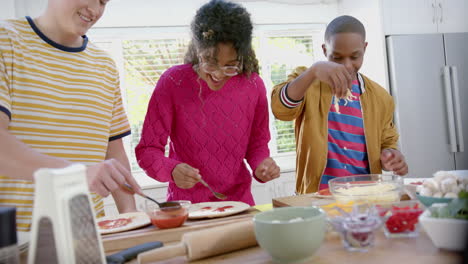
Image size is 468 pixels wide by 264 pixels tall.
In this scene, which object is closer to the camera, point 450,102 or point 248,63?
point 248,63

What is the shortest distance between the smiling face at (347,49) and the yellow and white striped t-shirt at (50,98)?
3.15 feet

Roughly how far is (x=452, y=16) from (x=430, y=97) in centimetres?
88

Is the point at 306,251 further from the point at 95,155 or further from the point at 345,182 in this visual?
the point at 95,155

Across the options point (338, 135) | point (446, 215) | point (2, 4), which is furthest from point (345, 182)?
point (2, 4)

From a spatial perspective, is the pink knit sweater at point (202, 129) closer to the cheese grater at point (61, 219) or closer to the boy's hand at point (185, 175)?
the boy's hand at point (185, 175)

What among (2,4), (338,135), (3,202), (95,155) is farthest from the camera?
(2,4)

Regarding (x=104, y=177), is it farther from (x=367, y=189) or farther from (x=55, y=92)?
(x=367, y=189)

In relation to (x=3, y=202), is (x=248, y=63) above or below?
above

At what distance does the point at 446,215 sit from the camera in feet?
2.46

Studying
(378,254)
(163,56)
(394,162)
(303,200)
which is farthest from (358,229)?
(163,56)

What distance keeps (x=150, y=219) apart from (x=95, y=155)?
44 centimetres

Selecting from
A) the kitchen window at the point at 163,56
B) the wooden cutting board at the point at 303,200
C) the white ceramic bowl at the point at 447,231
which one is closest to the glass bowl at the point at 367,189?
the wooden cutting board at the point at 303,200

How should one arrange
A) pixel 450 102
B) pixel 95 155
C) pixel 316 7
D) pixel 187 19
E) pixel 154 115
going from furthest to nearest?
pixel 316 7
pixel 187 19
pixel 450 102
pixel 154 115
pixel 95 155

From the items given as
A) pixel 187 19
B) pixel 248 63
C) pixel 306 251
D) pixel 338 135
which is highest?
pixel 187 19
